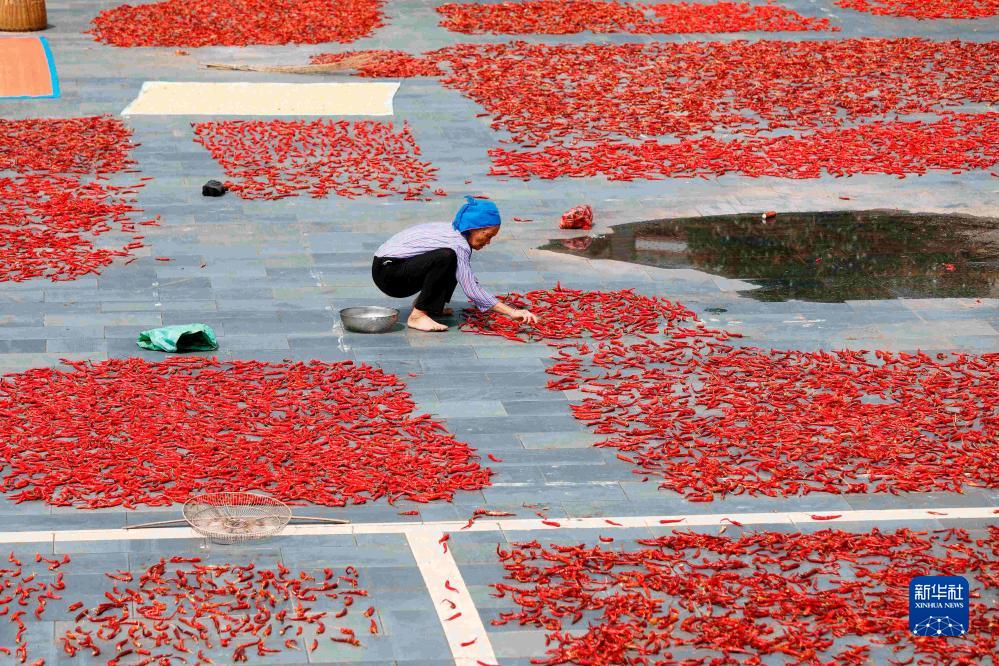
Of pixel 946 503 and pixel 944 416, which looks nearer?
pixel 946 503

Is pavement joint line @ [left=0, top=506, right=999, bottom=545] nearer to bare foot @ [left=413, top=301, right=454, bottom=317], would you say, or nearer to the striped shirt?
the striped shirt

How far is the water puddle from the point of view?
12148 millimetres

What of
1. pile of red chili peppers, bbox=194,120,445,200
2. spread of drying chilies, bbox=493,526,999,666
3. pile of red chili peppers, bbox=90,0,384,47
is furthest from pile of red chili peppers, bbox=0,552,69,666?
pile of red chili peppers, bbox=90,0,384,47

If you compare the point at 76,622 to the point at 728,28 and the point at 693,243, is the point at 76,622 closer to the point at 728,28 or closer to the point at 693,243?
the point at 693,243

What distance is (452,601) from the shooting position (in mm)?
7191

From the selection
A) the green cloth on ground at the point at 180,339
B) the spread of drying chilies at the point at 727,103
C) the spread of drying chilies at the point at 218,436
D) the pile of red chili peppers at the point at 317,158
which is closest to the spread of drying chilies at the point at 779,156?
the spread of drying chilies at the point at 727,103

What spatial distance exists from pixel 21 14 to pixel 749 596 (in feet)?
55.3

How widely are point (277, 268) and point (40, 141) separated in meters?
4.87

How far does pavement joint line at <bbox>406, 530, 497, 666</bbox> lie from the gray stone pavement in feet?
0.22

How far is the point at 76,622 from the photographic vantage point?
6.85 m

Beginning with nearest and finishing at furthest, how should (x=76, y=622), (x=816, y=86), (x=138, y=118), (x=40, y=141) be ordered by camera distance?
(x=76, y=622), (x=40, y=141), (x=138, y=118), (x=816, y=86)

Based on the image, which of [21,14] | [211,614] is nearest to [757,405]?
[211,614]

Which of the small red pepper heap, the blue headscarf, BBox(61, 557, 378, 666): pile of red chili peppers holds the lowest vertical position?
the small red pepper heap

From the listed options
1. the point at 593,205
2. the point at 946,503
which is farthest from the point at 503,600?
the point at 593,205
